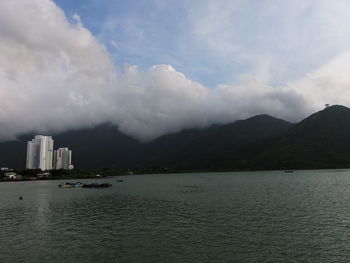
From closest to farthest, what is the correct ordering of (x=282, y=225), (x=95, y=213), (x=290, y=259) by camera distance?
(x=290, y=259), (x=282, y=225), (x=95, y=213)

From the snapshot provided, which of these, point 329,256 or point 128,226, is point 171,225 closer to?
point 128,226

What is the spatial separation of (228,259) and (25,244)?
115 feet

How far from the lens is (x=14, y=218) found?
249ft

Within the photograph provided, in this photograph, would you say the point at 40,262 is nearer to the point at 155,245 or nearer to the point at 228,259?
the point at 155,245

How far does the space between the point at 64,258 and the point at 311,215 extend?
57.1 metres

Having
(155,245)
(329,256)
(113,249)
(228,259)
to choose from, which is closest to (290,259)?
(329,256)

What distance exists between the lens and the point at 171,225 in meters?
61.4

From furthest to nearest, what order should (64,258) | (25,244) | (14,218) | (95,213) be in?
1. (95,213)
2. (14,218)
3. (25,244)
4. (64,258)

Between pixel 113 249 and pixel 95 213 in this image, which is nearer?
pixel 113 249

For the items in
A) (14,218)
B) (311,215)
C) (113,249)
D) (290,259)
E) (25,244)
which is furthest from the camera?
(14,218)

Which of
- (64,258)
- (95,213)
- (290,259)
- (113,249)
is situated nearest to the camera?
(290,259)

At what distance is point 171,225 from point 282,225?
76.8 ft

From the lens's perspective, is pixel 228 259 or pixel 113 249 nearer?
pixel 228 259

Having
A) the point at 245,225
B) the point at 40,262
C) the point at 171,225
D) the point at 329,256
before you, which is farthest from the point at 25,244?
the point at 329,256
